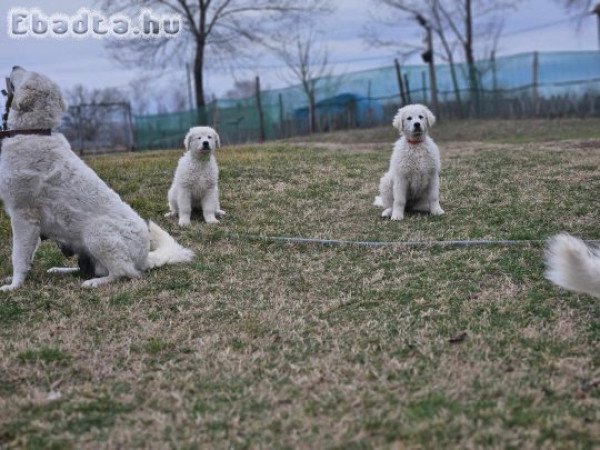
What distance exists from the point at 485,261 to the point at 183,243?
9.28 ft

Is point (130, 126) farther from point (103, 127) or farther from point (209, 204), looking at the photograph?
point (209, 204)

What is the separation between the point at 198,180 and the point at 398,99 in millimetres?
16353

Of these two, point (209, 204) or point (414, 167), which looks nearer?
point (414, 167)

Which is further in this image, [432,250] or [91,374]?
[432,250]

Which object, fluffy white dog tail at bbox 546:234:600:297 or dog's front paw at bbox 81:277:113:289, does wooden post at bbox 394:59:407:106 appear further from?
fluffy white dog tail at bbox 546:234:600:297

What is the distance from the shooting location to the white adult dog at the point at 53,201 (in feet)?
16.2

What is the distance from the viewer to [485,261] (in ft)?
15.9

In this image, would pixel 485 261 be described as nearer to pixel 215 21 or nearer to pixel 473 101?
pixel 473 101

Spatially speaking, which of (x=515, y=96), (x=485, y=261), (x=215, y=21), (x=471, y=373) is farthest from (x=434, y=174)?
(x=215, y=21)

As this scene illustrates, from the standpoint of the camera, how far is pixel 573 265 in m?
2.85

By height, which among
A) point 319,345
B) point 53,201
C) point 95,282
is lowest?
point 319,345

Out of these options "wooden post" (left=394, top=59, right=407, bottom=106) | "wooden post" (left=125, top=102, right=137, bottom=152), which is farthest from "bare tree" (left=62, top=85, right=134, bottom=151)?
"wooden post" (left=394, top=59, right=407, bottom=106)

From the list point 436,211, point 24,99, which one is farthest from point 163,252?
point 436,211

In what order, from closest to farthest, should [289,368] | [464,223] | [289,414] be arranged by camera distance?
[289,414]
[289,368]
[464,223]
